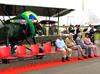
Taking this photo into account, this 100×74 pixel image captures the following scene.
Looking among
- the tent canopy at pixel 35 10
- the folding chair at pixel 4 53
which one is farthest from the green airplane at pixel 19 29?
the folding chair at pixel 4 53

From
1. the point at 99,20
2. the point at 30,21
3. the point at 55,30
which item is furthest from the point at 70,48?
the point at 99,20

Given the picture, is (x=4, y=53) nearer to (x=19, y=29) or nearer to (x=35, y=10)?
(x=19, y=29)

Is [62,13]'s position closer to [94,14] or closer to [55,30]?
[55,30]

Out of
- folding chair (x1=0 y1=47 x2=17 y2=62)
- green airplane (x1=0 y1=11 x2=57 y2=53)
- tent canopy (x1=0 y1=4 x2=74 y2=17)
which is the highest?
tent canopy (x1=0 y1=4 x2=74 y2=17)

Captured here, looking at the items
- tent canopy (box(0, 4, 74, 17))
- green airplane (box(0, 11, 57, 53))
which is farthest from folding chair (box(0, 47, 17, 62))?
tent canopy (box(0, 4, 74, 17))

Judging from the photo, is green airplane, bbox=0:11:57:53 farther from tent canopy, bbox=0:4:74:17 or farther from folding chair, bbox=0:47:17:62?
folding chair, bbox=0:47:17:62

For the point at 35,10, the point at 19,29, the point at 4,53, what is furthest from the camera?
the point at 35,10

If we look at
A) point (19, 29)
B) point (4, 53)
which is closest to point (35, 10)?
point (19, 29)

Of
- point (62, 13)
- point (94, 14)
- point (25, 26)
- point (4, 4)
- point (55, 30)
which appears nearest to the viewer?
point (4, 4)

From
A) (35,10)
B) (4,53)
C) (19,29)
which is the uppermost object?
(35,10)

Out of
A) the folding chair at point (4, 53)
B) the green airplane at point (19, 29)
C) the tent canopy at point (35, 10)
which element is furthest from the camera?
the tent canopy at point (35, 10)

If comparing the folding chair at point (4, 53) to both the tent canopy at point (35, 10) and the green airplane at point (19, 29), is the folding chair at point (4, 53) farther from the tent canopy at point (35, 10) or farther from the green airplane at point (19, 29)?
the tent canopy at point (35, 10)

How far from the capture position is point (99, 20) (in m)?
21.1

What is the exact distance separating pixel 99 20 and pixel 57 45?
14722 millimetres
